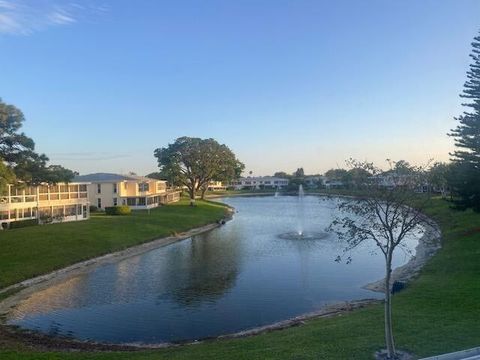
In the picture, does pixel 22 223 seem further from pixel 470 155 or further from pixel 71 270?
pixel 470 155

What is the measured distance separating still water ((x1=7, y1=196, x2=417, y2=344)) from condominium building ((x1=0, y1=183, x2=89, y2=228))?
14.3 m

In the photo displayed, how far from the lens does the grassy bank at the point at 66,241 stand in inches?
1116

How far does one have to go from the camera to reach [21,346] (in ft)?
50.9

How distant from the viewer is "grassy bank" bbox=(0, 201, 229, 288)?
28.3 m

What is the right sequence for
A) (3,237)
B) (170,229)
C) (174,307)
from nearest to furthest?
(174,307) < (3,237) < (170,229)

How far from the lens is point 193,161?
91.6 meters

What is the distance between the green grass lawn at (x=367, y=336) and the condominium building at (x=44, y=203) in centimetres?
2914

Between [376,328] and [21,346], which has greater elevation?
[376,328]

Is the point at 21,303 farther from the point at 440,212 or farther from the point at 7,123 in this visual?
the point at 440,212

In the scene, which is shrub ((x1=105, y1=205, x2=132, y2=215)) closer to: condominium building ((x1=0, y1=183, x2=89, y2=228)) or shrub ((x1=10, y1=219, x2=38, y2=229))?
condominium building ((x1=0, y1=183, x2=89, y2=228))

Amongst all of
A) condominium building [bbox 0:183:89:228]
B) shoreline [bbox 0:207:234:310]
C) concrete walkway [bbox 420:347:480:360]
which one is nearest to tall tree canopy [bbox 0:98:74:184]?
condominium building [bbox 0:183:89:228]

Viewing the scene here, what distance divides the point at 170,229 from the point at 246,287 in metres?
25.4

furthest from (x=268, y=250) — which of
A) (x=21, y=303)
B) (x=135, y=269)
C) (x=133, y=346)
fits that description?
(x=133, y=346)

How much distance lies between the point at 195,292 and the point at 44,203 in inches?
1169
